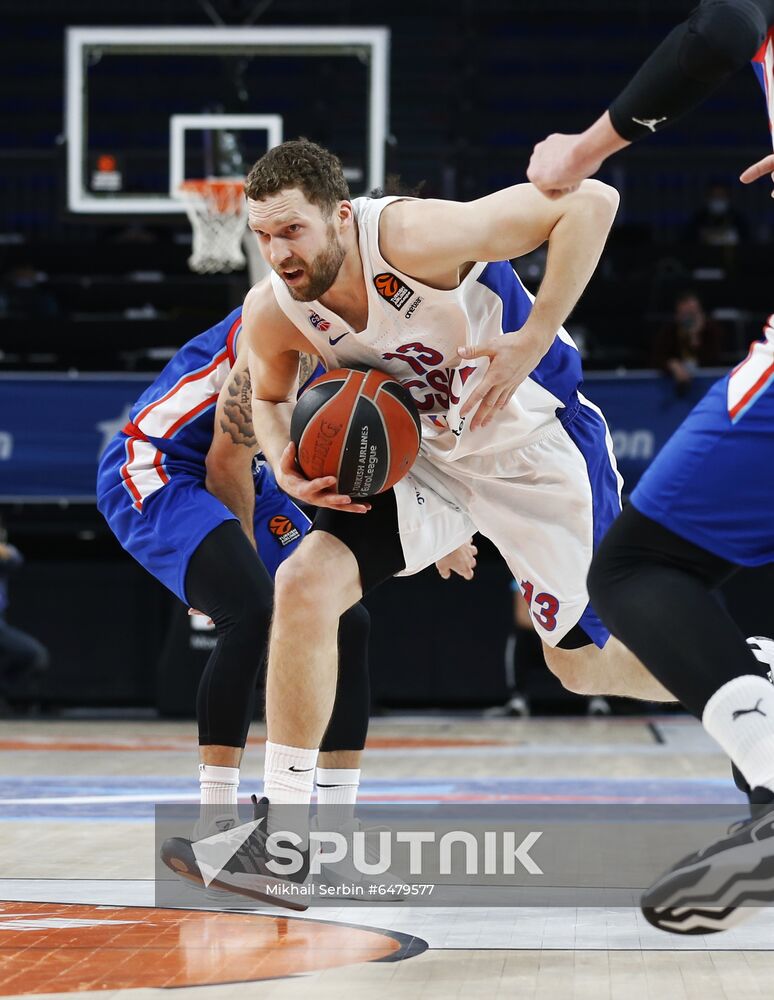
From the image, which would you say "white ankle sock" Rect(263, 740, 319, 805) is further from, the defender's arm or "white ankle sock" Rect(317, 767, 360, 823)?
the defender's arm

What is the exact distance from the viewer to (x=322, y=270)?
3.73m

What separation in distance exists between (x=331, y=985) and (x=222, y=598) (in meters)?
1.54

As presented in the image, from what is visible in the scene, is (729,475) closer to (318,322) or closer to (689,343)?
(318,322)

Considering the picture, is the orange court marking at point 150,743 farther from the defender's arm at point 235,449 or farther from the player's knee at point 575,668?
the player's knee at point 575,668

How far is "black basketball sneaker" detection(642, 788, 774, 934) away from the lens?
245cm

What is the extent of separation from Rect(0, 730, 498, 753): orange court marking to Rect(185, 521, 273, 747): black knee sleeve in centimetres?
488

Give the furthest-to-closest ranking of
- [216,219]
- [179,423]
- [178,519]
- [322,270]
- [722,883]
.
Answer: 1. [216,219]
2. [179,423]
3. [178,519]
4. [322,270]
5. [722,883]

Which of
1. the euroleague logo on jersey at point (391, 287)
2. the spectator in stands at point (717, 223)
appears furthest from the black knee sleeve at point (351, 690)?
the spectator in stands at point (717, 223)

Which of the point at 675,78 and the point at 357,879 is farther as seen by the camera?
the point at 357,879

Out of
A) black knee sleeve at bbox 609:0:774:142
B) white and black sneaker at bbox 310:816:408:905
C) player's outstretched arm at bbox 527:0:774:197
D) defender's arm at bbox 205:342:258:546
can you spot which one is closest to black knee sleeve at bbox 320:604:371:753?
white and black sneaker at bbox 310:816:408:905

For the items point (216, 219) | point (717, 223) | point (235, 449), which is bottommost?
point (235, 449)

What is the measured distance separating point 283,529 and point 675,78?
8.66 feet

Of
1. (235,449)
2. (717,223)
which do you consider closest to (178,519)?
(235,449)

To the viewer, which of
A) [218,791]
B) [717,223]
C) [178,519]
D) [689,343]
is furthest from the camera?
[717,223]
